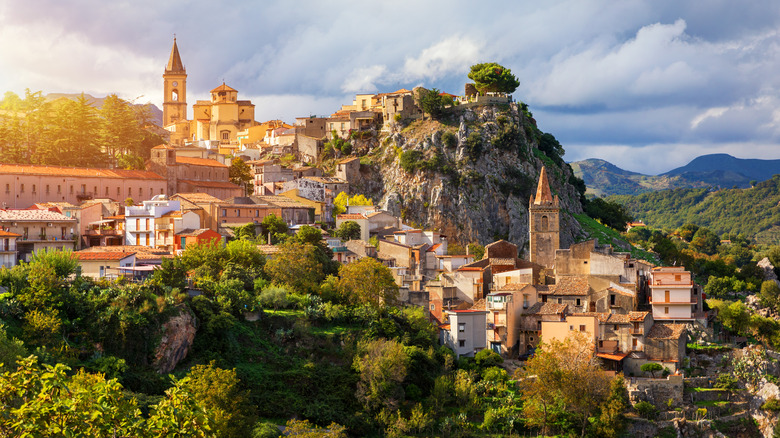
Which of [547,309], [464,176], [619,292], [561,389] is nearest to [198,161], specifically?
[464,176]

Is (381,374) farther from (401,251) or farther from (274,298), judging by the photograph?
(401,251)

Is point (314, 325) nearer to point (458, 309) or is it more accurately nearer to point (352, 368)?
point (352, 368)

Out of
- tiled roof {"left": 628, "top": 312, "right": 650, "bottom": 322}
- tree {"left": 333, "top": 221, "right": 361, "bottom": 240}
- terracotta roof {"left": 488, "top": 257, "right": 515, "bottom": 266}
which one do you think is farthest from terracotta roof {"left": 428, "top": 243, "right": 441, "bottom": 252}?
tiled roof {"left": 628, "top": 312, "right": 650, "bottom": 322}

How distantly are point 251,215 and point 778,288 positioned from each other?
164 ft

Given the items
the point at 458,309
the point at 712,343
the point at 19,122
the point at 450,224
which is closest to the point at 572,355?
the point at 458,309

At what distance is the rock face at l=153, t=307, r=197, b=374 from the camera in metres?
42.6

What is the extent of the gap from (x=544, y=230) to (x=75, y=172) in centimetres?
3873

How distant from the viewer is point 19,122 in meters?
81.8

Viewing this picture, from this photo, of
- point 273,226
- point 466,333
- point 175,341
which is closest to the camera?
point 175,341

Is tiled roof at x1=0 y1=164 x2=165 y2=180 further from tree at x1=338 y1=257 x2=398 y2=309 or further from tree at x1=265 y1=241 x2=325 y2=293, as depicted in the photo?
tree at x1=338 y1=257 x2=398 y2=309

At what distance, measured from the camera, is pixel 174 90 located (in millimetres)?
120250

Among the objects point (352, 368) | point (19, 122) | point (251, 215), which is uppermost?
point (19, 122)

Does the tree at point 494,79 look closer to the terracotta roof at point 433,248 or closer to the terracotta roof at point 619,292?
the terracotta roof at point 433,248

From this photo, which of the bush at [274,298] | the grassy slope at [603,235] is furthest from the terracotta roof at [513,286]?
the grassy slope at [603,235]
